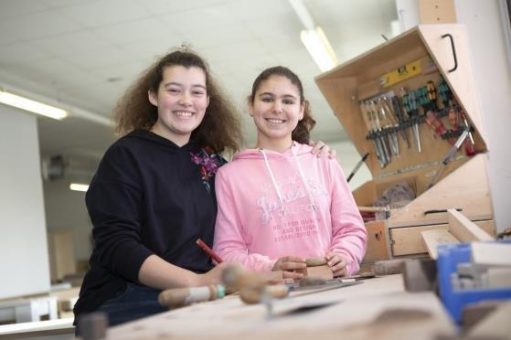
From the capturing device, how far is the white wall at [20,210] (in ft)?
25.3

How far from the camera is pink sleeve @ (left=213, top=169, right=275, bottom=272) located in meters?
1.90

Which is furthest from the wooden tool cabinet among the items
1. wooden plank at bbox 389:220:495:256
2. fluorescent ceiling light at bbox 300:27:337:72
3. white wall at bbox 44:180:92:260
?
white wall at bbox 44:180:92:260

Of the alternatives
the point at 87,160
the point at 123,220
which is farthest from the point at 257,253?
the point at 87,160

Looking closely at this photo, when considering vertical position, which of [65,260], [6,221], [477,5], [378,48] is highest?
[477,5]

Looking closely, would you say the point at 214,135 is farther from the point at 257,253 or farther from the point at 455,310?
the point at 455,310

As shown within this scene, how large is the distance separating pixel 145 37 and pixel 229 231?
180 inches

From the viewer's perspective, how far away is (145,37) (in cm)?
614

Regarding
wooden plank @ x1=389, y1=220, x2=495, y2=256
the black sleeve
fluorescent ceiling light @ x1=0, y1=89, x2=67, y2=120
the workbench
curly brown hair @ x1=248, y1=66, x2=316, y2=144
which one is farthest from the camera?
fluorescent ceiling light @ x1=0, y1=89, x2=67, y2=120

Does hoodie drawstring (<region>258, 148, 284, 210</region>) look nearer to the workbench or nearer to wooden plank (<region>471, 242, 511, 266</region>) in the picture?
the workbench

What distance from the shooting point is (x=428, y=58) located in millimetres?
2984

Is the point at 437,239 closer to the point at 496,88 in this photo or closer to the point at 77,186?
the point at 496,88

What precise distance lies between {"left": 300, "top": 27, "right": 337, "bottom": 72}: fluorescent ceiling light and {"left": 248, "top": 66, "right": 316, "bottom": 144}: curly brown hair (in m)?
3.77

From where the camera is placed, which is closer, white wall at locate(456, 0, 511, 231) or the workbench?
the workbench

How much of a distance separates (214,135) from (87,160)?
452 inches
